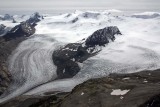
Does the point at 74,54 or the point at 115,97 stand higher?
the point at 115,97

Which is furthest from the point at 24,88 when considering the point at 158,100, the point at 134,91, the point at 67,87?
the point at 158,100

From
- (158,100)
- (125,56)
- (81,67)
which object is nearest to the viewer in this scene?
(158,100)

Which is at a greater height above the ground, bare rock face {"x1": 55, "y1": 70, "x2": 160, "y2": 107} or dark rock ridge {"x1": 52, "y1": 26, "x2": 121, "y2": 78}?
bare rock face {"x1": 55, "y1": 70, "x2": 160, "y2": 107}

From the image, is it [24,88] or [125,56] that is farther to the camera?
[125,56]

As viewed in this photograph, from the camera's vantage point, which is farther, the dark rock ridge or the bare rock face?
the dark rock ridge

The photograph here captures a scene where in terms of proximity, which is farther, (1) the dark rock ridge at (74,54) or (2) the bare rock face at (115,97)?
(1) the dark rock ridge at (74,54)

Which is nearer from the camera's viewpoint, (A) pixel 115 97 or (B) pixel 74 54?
(A) pixel 115 97

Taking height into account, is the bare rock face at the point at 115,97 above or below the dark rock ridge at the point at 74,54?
above

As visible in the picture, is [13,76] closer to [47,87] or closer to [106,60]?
[47,87]
